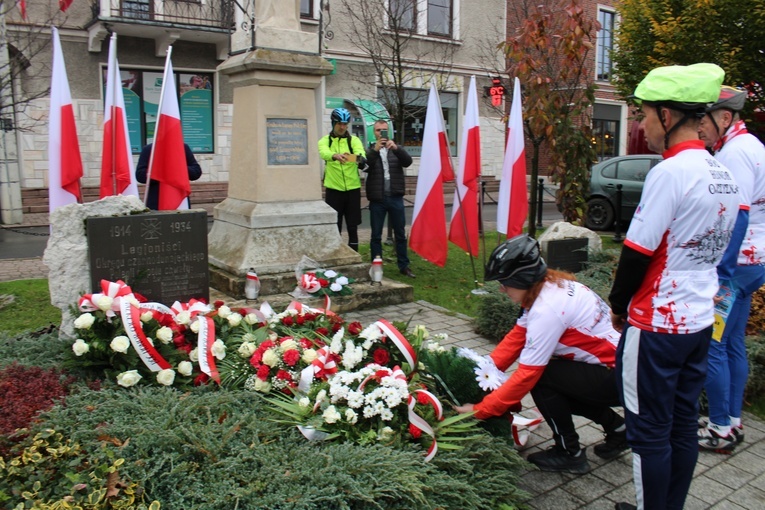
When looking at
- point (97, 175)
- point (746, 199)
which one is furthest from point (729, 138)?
point (97, 175)

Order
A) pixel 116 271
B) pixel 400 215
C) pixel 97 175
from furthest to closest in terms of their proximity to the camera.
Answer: pixel 97 175
pixel 400 215
pixel 116 271

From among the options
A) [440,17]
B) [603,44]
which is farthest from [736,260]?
[603,44]

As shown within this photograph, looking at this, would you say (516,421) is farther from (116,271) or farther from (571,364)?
(116,271)

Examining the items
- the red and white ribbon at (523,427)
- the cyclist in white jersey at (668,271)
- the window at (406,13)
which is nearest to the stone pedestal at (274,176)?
the red and white ribbon at (523,427)

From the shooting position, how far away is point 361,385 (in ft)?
10.3

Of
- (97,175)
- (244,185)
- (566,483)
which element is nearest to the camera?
(566,483)

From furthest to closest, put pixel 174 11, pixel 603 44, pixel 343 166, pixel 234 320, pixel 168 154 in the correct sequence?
pixel 603 44 < pixel 174 11 < pixel 343 166 < pixel 168 154 < pixel 234 320

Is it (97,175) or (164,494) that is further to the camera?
(97,175)

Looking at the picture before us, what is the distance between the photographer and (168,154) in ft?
21.2

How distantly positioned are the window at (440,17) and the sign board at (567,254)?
1694 cm

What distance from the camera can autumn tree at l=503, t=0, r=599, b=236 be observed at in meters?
8.09

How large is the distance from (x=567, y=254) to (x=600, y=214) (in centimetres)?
706

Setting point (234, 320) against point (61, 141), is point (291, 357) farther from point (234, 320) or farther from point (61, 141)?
point (61, 141)

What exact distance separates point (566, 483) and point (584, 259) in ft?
14.1
